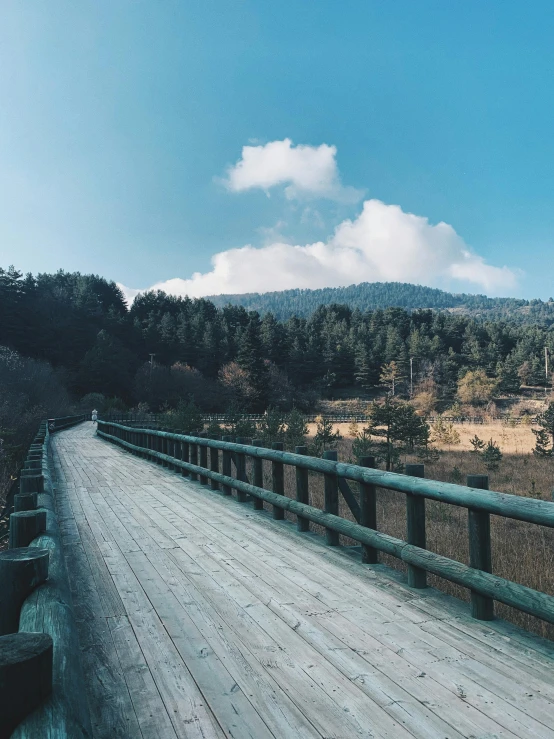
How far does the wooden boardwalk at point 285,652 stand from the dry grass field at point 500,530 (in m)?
2.17

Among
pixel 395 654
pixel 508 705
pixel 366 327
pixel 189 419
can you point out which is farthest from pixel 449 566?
pixel 366 327

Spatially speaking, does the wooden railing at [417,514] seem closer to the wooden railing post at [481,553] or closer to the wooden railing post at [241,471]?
the wooden railing post at [481,553]

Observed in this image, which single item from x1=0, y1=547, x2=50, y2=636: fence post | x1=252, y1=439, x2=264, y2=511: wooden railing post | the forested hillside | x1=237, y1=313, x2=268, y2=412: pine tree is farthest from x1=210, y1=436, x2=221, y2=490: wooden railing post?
x1=237, y1=313, x2=268, y2=412: pine tree

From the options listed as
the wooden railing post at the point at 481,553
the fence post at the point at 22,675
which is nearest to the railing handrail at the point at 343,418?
the wooden railing post at the point at 481,553

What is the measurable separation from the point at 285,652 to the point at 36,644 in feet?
6.19

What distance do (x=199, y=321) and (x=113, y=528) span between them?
284 feet

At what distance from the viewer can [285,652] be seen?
2.92m

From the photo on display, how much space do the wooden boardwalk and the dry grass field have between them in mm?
2167

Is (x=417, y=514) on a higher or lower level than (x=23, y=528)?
lower

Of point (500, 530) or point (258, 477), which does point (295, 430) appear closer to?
point (500, 530)

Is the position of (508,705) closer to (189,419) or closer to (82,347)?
(189,419)

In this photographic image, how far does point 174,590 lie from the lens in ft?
13.0

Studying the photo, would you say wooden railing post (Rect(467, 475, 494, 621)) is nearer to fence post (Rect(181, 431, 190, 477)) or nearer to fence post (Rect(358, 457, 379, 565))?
fence post (Rect(358, 457, 379, 565))

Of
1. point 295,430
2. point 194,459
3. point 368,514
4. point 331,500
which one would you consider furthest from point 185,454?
point 295,430
